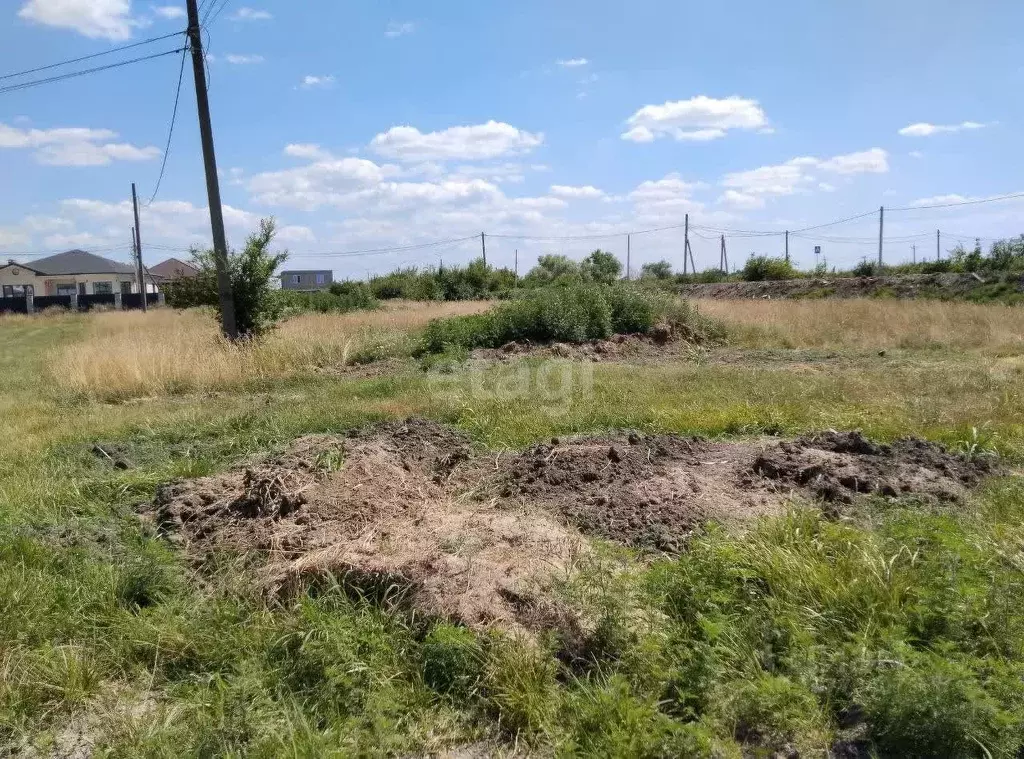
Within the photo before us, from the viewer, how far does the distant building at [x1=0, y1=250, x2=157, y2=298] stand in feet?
227

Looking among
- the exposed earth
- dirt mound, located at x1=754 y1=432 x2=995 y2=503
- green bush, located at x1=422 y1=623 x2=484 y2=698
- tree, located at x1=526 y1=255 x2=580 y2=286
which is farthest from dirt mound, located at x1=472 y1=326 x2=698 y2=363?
tree, located at x1=526 y1=255 x2=580 y2=286

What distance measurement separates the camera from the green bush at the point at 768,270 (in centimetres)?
4172

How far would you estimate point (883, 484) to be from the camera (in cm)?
515

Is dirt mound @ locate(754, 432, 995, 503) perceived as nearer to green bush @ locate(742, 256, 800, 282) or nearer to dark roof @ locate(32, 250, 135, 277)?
green bush @ locate(742, 256, 800, 282)

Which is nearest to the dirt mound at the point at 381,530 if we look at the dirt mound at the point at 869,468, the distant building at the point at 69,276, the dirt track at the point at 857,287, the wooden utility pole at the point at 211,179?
the dirt mound at the point at 869,468

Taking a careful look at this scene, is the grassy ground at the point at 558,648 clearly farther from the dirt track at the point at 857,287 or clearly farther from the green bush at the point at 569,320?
the dirt track at the point at 857,287

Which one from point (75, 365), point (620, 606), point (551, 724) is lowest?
point (551, 724)

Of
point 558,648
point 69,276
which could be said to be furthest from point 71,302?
point 558,648

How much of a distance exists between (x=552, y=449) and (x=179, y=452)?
3.84m

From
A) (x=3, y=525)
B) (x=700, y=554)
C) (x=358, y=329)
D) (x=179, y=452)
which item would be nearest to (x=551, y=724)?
(x=700, y=554)

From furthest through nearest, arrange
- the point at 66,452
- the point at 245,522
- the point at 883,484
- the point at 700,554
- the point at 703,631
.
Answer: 1. the point at 66,452
2. the point at 883,484
3. the point at 245,522
4. the point at 700,554
5. the point at 703,631

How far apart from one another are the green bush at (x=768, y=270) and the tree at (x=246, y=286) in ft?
107

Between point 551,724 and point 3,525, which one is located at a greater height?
point 3,525

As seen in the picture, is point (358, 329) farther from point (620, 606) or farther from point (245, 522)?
point (620, 606)
